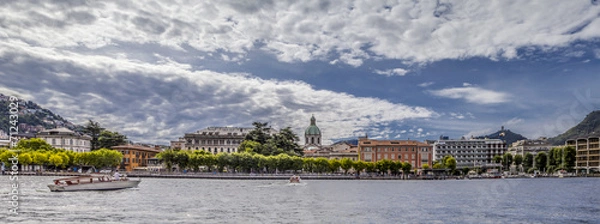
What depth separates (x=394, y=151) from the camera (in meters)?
158

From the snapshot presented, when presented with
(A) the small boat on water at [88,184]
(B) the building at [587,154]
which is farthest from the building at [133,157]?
(B) the building at [587,154]

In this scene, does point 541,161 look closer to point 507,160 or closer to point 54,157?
point 507,160

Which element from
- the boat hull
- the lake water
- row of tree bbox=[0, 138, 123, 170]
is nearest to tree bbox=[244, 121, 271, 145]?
row of tree bbox=[0, 138, 123, 170]

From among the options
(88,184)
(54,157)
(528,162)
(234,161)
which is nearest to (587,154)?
(528,162)

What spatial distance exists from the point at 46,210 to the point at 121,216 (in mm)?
5873

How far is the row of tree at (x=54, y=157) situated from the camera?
103875mm

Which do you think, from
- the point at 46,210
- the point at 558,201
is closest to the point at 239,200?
the point at 46,210

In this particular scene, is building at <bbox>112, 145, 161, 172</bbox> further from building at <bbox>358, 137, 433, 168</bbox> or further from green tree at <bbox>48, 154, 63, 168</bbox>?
building at <bbox>358, 137, 433, 168</bbox>

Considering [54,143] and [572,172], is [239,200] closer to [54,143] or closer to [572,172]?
[54,143]

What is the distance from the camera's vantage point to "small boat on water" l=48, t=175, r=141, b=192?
53084 mm

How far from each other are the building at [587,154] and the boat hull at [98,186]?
454ft

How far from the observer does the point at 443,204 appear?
1809 inches

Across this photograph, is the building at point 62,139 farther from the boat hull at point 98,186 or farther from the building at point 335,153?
the boat hull at point 98,186

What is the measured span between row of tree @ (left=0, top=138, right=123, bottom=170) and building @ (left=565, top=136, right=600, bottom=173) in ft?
420
